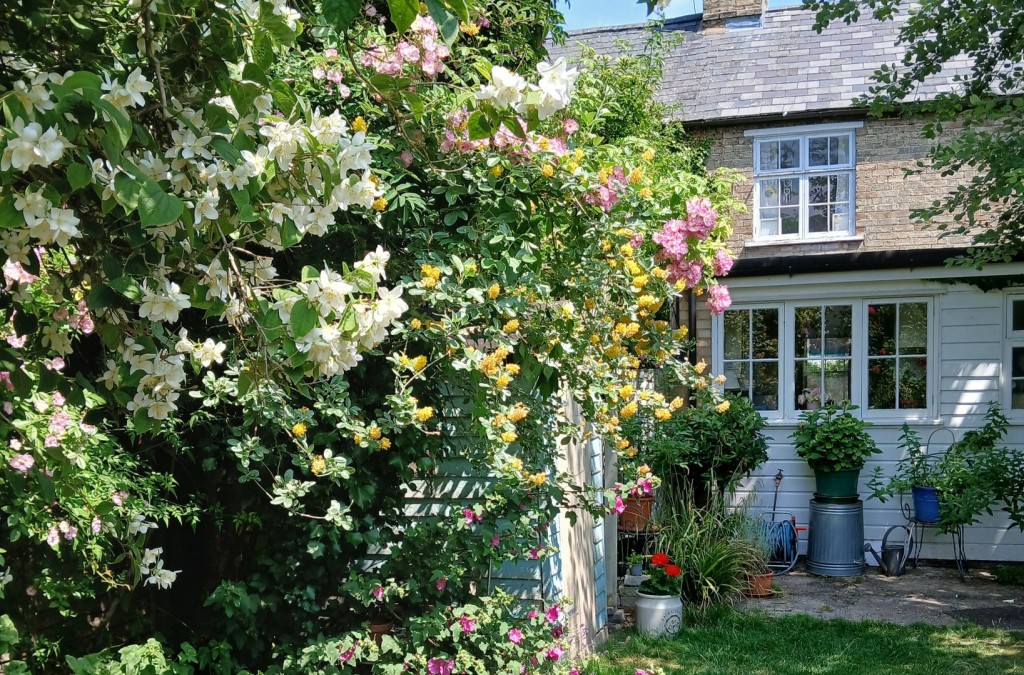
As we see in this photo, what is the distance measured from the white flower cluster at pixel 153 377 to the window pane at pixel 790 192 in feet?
32.3

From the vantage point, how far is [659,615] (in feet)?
19.7

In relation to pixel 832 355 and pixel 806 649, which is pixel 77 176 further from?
pixel 832 355

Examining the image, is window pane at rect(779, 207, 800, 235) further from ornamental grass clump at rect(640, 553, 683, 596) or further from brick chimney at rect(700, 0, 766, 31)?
ornamental grass clump at rect(640, 553, 683, 596)

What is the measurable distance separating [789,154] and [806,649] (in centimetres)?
667

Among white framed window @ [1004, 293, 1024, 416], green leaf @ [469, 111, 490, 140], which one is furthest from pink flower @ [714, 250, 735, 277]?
white framed window @ [1004, 293, 1024, 416]

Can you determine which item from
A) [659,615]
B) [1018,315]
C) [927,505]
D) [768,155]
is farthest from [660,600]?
[768,155]

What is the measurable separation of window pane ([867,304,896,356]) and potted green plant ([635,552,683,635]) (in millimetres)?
4654

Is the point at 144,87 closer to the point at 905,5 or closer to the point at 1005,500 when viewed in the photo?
the point at 1005,500

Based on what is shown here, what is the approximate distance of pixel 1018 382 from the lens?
9078 mm

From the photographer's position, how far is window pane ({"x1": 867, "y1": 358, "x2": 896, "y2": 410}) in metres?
9.44

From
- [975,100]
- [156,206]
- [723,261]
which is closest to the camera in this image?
[156,206]

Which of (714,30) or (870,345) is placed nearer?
(870,345)

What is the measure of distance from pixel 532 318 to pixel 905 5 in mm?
11337

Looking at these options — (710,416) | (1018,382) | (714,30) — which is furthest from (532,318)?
(714,30)
